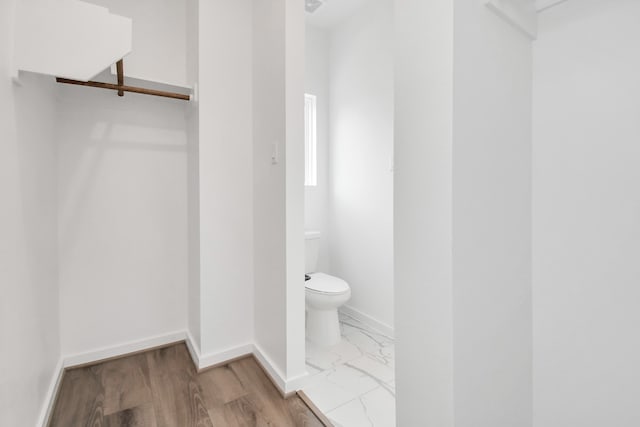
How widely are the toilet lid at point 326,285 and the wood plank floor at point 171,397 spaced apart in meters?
0.61

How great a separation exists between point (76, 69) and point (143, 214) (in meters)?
1.03

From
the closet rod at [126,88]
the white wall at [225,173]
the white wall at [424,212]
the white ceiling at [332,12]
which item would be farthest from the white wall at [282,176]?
the white ceiling at [332,12]

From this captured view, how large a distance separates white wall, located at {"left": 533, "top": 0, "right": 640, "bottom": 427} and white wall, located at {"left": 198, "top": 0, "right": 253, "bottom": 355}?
58.6 inches

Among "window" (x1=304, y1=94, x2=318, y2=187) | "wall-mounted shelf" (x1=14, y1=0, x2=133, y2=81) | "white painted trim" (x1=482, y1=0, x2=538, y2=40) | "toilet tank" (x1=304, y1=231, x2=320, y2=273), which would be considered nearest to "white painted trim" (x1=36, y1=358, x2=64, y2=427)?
"wall-mounted shelf" (x1=14, y1=0, x2=133, y2=81)

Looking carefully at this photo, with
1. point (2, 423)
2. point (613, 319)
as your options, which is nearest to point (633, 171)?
point (613, 319)

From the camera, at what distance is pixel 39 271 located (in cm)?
136

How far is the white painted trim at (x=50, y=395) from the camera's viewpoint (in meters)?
1.31

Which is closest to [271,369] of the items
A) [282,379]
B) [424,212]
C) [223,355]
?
[282,379]

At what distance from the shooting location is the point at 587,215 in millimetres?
876

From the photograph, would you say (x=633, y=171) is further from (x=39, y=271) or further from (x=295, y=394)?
(x=39, y=271)

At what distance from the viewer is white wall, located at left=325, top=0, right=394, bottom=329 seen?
90.4 inches

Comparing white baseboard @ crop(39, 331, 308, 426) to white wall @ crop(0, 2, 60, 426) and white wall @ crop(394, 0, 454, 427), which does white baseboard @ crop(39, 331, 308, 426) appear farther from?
white wall @ crop(394, 0, 454, 427)

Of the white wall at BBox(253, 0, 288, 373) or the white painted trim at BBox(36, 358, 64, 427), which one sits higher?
the white wall at BBox(253, 0, 288, 373)

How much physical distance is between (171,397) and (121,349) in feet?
2.06
